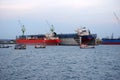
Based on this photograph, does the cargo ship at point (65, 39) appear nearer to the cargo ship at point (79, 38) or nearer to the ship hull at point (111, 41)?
the cargo ship at point (79, 38)

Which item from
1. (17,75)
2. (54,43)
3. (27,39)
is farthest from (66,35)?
(17,75)

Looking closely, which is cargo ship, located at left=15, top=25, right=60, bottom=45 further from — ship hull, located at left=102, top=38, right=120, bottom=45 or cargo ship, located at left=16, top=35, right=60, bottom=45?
ship hull, located at left=102, top=38, right=120, bottom=45

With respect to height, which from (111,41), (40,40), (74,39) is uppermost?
(74,39)

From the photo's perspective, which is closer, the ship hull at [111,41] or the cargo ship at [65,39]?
Answer: the cargo ship at [65,39]

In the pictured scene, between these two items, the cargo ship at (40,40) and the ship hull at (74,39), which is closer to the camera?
the ship hull at (74,39)

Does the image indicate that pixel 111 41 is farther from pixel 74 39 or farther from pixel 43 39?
pixel 43 39

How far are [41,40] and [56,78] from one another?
107470 mm

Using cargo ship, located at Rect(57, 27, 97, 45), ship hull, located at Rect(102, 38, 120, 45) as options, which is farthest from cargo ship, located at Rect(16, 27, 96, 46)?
ship hull, located at Rect(102, 38, 120, 45)

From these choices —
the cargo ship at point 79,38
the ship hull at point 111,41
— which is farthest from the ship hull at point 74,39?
the ship hull at point 111,41

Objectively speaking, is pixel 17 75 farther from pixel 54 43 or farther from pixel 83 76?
pixel 54 43

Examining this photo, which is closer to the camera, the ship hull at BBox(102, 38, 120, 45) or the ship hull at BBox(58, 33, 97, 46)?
the ship hull at BBox(58, 33, 97, 46)

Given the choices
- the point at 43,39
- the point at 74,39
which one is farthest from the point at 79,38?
the point at 43,39

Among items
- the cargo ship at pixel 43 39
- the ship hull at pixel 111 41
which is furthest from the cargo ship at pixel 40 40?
the ship hull at pixel 111 41

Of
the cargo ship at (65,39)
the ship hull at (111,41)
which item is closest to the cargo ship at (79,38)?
the cargo ship at (65,39)
